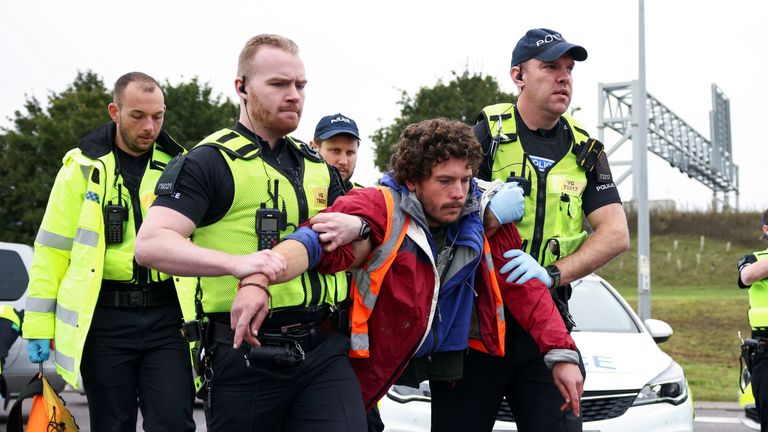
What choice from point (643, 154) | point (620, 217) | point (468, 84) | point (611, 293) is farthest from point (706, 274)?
point (620, 217)

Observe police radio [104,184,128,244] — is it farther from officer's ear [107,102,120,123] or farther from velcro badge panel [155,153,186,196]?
velcro badge panel [155,153,186,196]

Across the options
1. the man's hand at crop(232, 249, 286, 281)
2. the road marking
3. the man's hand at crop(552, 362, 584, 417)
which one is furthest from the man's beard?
the road marking

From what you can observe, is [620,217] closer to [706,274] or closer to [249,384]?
[249,384]

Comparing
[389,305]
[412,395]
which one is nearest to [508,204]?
[389,305]

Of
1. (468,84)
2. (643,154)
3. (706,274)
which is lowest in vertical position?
(706,274)

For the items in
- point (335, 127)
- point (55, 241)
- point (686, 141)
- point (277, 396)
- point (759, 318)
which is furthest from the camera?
point (686, 141)

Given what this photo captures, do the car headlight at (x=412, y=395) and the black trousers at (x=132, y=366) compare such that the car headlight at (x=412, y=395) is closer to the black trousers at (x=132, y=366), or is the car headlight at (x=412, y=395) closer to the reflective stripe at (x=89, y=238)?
the black trousers at (x=132, y=366)

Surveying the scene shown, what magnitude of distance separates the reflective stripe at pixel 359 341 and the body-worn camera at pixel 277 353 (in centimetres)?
24

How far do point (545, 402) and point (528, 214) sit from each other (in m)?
0.80

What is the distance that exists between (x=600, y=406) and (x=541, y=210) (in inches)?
100

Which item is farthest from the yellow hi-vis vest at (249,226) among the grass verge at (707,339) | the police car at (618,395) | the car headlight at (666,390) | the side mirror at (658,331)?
the grass verge at (707,339)

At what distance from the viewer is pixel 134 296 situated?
15.7 ft

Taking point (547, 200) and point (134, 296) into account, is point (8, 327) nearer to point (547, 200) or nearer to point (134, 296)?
point (134, 296)

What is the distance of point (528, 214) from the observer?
4.21 m
